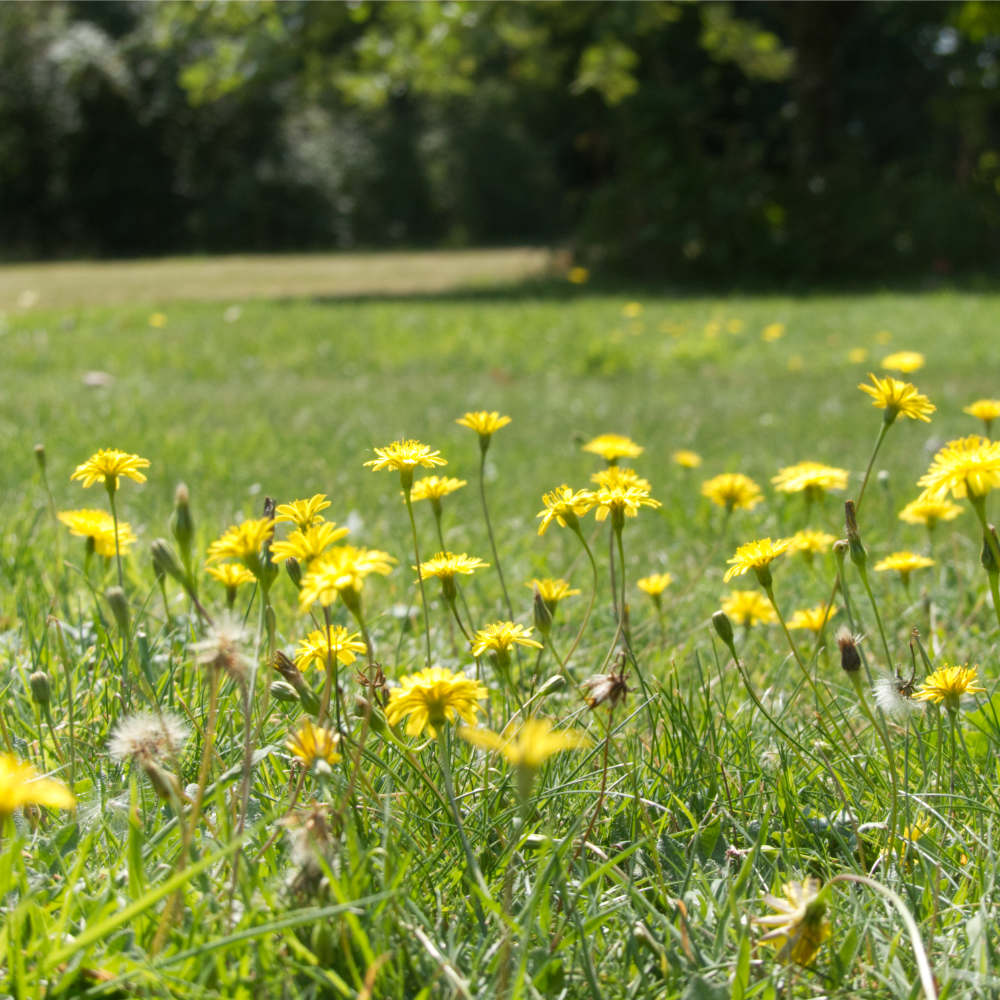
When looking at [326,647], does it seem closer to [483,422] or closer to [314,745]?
[314,745]

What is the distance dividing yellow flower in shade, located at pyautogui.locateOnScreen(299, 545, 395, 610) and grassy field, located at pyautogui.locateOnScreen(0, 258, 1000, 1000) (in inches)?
4.9

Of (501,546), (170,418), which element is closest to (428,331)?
(170,418)

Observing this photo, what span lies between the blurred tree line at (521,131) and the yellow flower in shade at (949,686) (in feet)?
33.8

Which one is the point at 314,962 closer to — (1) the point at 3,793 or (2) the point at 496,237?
(1) the point at 3,793

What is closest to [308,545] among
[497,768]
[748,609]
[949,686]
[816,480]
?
[497,768]

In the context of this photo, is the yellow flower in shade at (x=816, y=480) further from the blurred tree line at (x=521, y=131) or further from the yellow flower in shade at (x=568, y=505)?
the blurred tree line at (x=521, y=131)

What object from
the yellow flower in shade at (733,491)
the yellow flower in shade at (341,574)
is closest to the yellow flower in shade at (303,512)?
the yellow flower in shade at (341,574)

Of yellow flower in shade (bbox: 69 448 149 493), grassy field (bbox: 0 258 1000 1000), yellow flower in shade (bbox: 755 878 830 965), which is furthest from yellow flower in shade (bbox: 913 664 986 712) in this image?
yellow flower in shade (bbox: 69 448 149 493)

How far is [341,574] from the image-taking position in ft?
2.98

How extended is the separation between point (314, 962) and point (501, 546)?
5.94ft

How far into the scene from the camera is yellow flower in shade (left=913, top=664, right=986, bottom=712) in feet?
3.88

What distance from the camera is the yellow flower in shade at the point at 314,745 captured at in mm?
936

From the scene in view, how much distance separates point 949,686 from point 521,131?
22477 mm

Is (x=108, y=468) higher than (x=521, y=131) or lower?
lower
